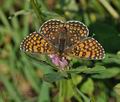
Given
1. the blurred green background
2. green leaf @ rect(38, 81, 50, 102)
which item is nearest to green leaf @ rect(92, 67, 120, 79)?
the blurred green background

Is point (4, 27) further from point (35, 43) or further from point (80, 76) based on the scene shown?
point (35, 43)

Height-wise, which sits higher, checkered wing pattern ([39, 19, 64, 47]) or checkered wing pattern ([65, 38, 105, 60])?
checkered wing pattern ([39, 19, 64, 47])

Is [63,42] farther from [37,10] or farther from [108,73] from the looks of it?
[108,73]

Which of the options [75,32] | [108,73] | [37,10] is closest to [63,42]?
[75,32]

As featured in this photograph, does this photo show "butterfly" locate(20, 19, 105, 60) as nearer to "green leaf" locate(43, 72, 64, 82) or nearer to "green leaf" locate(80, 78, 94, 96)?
"green leaf" locate(43, 72, 64, 82)

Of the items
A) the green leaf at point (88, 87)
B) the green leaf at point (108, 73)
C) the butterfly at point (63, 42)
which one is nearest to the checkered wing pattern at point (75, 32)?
the butterfly at point (63, 42)
